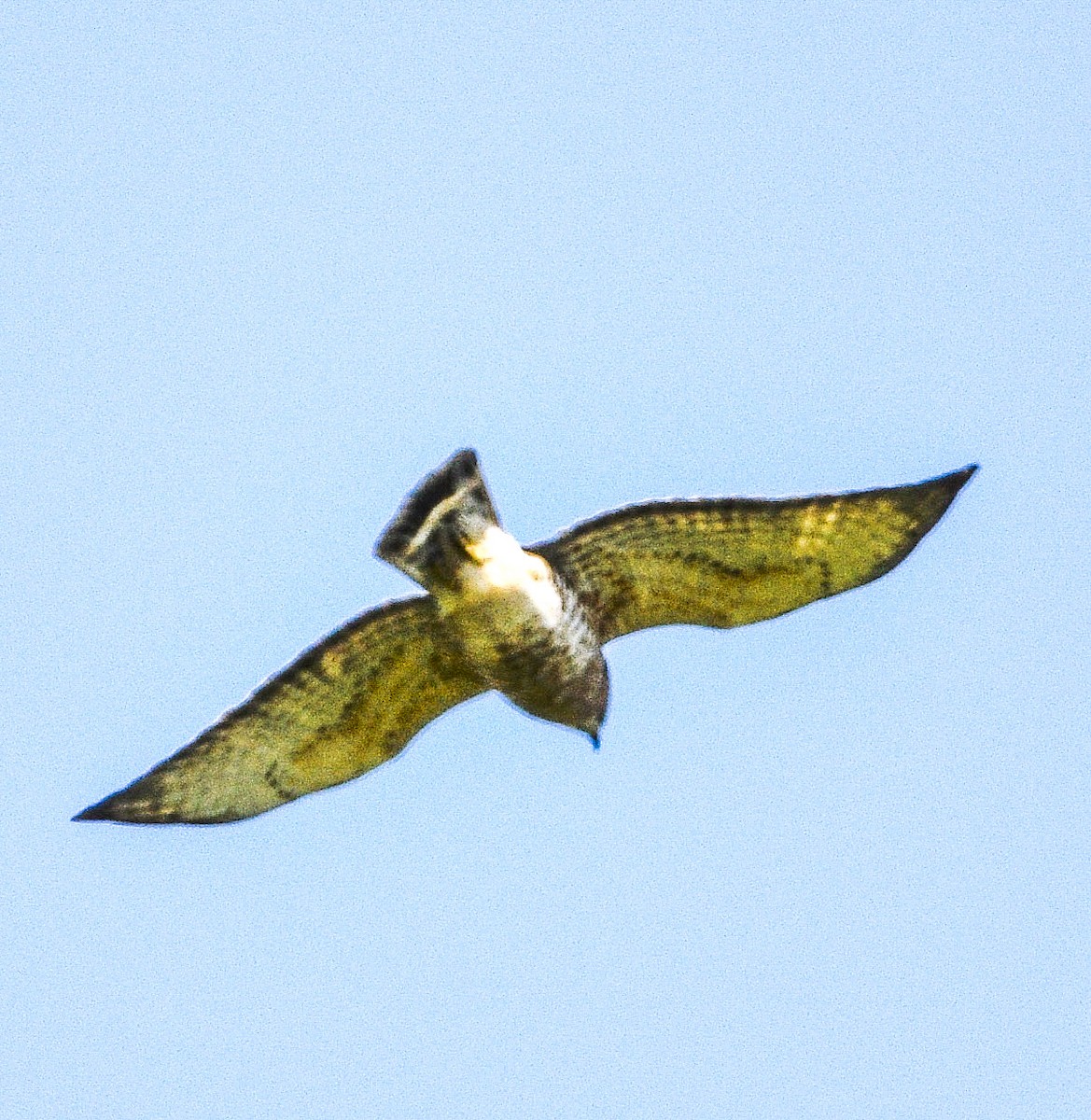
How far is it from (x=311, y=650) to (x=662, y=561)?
7.04ft

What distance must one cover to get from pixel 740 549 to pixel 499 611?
155 centimetres

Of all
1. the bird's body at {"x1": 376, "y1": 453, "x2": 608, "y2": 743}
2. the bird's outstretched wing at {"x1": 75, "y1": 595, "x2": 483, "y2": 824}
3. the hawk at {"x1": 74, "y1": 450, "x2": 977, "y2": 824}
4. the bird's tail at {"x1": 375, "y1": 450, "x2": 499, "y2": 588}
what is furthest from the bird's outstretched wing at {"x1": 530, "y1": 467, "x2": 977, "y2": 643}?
the bird's outstretched wing at {"x1": 75, "y1": 595, "x2": 483, "y2": 824}

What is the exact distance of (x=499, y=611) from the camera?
44.8ft

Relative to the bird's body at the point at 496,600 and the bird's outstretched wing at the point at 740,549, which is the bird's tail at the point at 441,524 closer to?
the bird's body at the point at 496,600

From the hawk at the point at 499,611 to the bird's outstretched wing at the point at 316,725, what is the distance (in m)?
0.01

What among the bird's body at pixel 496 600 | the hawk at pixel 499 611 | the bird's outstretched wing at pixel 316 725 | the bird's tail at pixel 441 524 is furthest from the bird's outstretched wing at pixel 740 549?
the bird's outstretched wing at pixel 316 725

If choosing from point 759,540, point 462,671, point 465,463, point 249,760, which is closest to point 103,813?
point 249,760

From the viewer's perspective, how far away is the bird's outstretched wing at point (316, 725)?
46.8 ft

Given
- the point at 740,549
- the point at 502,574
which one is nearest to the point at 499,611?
the point at 502,574

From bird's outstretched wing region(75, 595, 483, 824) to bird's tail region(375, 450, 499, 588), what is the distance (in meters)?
0.54

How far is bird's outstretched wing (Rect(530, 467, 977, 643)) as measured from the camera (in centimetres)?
1389

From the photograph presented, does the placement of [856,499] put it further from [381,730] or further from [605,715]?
[381,730]

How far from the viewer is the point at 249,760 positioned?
14.7 metres

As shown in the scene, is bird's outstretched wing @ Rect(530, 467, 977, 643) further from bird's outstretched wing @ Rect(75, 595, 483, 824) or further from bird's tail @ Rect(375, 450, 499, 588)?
bird's outstretched wing @ Rect(75, 595, 483, 824)
